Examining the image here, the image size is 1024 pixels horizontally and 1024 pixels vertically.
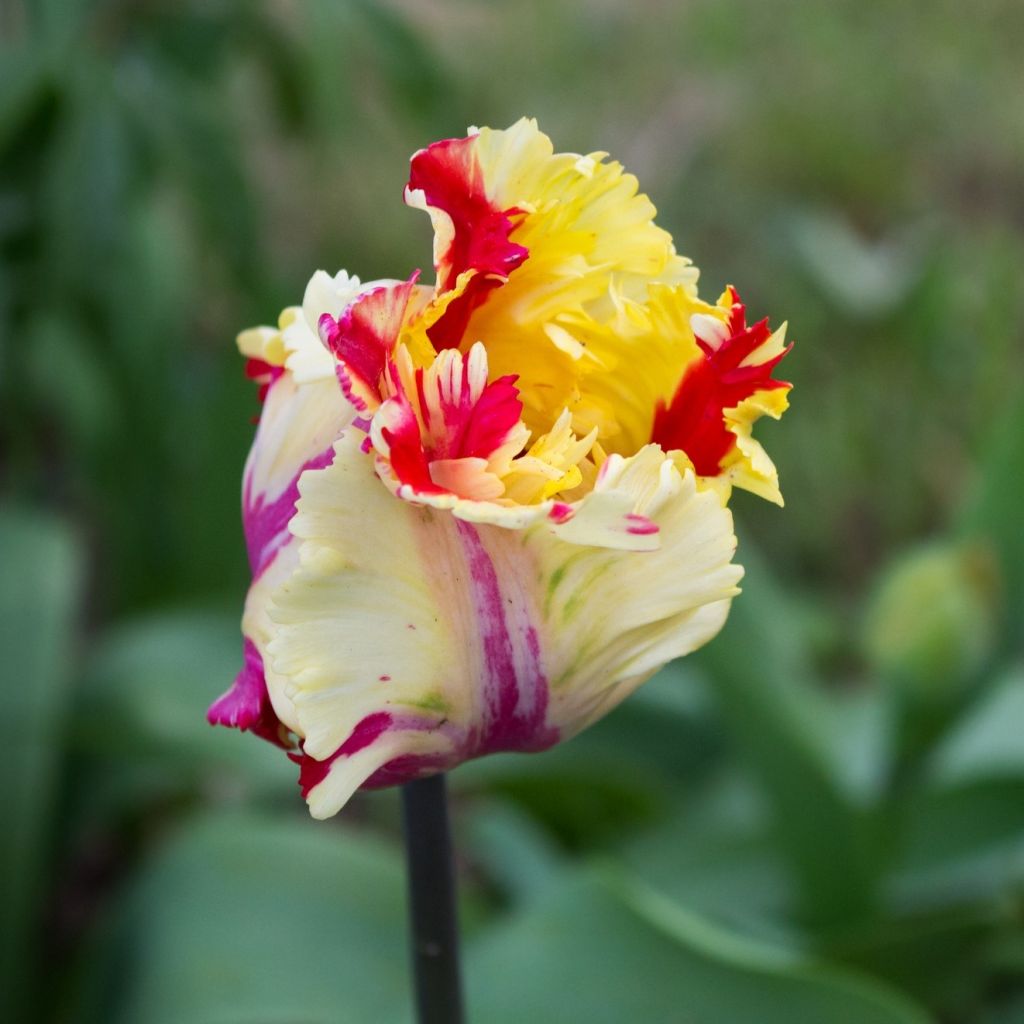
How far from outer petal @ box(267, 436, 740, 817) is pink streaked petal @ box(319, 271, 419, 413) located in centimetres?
1

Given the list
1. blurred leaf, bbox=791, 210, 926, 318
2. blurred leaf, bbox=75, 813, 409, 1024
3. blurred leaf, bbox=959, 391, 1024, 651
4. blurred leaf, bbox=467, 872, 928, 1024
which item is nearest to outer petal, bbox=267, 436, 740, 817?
blurred leaf, bbox=467, 872, 928, 1024

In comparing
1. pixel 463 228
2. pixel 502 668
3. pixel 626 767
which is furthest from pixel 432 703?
pixel 626 767

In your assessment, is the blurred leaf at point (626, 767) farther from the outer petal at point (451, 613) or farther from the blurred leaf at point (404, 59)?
the outer petal at point (451, 613)

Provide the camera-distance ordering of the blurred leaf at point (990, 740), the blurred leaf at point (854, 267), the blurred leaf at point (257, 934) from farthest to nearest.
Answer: the blurred leaf at point (854, 267), the blurred leaf at point (990, 740), the blurred leaf at point (257, 934)

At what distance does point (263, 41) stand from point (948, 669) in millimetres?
789

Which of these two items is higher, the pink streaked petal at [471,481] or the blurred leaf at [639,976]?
the pink streaked petal at [471,481]

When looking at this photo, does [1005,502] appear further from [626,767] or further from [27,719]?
[27,719]

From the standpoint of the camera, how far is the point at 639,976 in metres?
0.74

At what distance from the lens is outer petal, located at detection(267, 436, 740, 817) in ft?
1.17

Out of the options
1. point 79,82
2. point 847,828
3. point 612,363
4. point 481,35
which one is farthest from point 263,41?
point 481,35

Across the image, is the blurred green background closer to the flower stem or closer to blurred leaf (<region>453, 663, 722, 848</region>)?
blurred leaf (<region>453, 663, 722, 848</region>)

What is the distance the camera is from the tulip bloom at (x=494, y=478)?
13.9 inches

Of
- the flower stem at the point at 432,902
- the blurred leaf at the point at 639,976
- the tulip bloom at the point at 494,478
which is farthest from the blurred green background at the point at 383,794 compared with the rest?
the tulip bloom at the point at 494,478

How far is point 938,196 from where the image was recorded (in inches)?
96.6
